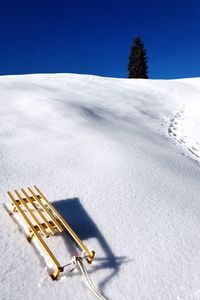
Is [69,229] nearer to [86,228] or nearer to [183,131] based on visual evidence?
[86,228]

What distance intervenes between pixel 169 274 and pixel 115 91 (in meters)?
12.9

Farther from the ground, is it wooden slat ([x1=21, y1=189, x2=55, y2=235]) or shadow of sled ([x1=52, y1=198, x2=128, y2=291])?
wooden slat ([x1=21, y1=189, x2=55, y2=235])

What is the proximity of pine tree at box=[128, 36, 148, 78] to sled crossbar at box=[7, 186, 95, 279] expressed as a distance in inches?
→ 1208

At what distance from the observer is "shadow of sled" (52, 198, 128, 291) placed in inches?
125

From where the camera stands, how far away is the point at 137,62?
109 feet

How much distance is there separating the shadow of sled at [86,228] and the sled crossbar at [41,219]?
0.14 meters

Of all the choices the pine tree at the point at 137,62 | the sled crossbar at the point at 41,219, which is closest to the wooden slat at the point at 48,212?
the sled crossbar at the point at 41,219

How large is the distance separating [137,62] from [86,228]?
106 feet

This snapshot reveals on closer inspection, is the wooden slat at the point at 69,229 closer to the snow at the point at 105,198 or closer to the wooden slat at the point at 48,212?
the wooden slat at the point at 48,212

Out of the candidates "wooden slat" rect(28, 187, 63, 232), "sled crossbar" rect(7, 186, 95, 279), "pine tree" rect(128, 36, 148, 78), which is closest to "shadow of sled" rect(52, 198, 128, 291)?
"sled crossbar" rect(7, 186, 95, 279)

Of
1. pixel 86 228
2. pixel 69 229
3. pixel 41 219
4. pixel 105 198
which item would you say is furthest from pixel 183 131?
pixel 69 229

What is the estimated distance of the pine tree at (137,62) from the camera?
3297 centimetres

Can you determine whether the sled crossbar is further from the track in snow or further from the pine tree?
the pine tree

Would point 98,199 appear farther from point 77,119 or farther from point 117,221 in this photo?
point 77,119
